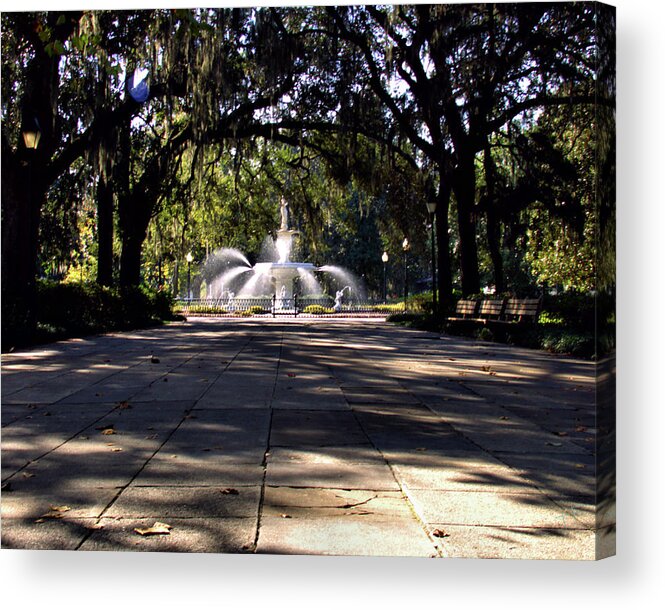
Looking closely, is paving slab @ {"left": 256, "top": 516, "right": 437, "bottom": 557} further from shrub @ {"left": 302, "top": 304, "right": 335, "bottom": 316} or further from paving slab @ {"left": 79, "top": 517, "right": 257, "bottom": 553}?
shrub @ {"left": 302, "top": 304, "right": 335, "bottom": 316}

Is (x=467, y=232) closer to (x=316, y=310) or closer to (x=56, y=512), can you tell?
(x=316, y=310)

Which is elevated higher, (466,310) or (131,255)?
(131,255)

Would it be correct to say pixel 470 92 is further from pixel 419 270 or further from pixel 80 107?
pixel 419 270

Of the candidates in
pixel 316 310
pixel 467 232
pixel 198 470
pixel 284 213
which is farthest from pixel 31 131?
pixel 316 310

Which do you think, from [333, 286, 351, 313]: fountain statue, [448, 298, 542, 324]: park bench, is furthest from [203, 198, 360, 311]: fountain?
[448, 298, 542, 324]: park bench

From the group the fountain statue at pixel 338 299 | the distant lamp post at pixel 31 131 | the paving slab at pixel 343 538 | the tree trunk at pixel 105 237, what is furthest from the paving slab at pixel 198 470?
the fountain statue at pixel 338 299

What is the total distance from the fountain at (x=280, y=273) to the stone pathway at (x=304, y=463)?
37.3 feet

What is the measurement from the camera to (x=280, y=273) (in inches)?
757

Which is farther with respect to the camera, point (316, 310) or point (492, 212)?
point (316, 310)

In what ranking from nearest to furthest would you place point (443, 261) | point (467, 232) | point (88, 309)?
point (467, 232) < point (88, 309) < point (443, 261)

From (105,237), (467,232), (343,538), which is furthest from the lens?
(105,237)

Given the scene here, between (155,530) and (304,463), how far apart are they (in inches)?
38.8

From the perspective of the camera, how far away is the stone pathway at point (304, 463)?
276 cm

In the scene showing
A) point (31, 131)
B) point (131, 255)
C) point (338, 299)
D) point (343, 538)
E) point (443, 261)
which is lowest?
point (343, 538)
